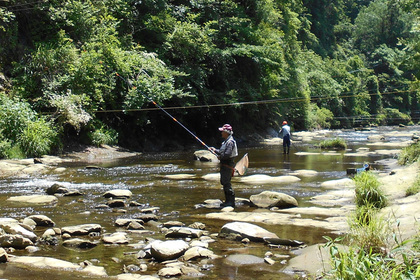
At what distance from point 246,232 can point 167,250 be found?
1328mm

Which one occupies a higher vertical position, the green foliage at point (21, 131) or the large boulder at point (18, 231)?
the green foliage at point (21, 131)

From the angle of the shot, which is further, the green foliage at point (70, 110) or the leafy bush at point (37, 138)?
the green foliage at point (70, 110)

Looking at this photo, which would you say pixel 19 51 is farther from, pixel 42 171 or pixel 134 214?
pixel 134 214

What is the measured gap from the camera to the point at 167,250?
563 centimetres

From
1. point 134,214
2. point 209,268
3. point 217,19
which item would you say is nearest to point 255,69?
point 217,19

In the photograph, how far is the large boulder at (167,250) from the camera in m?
5.58

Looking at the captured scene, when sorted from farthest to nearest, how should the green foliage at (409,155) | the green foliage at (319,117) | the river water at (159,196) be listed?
1. the green foliage at (319,117)
2. the green foliage at (409,155)
3. the river water at (159,196)

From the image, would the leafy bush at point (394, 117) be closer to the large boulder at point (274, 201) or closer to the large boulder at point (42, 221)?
the large boulder at point (274, 201)

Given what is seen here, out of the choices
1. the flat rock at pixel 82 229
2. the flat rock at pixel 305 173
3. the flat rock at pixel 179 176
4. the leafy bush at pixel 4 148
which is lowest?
the flat rock at pixel 305 173

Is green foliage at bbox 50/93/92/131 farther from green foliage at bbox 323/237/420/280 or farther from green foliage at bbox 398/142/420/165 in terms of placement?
green foliage at bbox 323/237/420/280

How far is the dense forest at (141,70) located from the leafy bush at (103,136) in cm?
4

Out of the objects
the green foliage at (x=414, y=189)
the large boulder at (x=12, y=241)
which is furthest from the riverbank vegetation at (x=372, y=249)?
the large boulder at (x=12, y=241)

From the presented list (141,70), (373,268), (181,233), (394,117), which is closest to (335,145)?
(141,70)

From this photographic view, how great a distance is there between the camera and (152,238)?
6.55 meters
